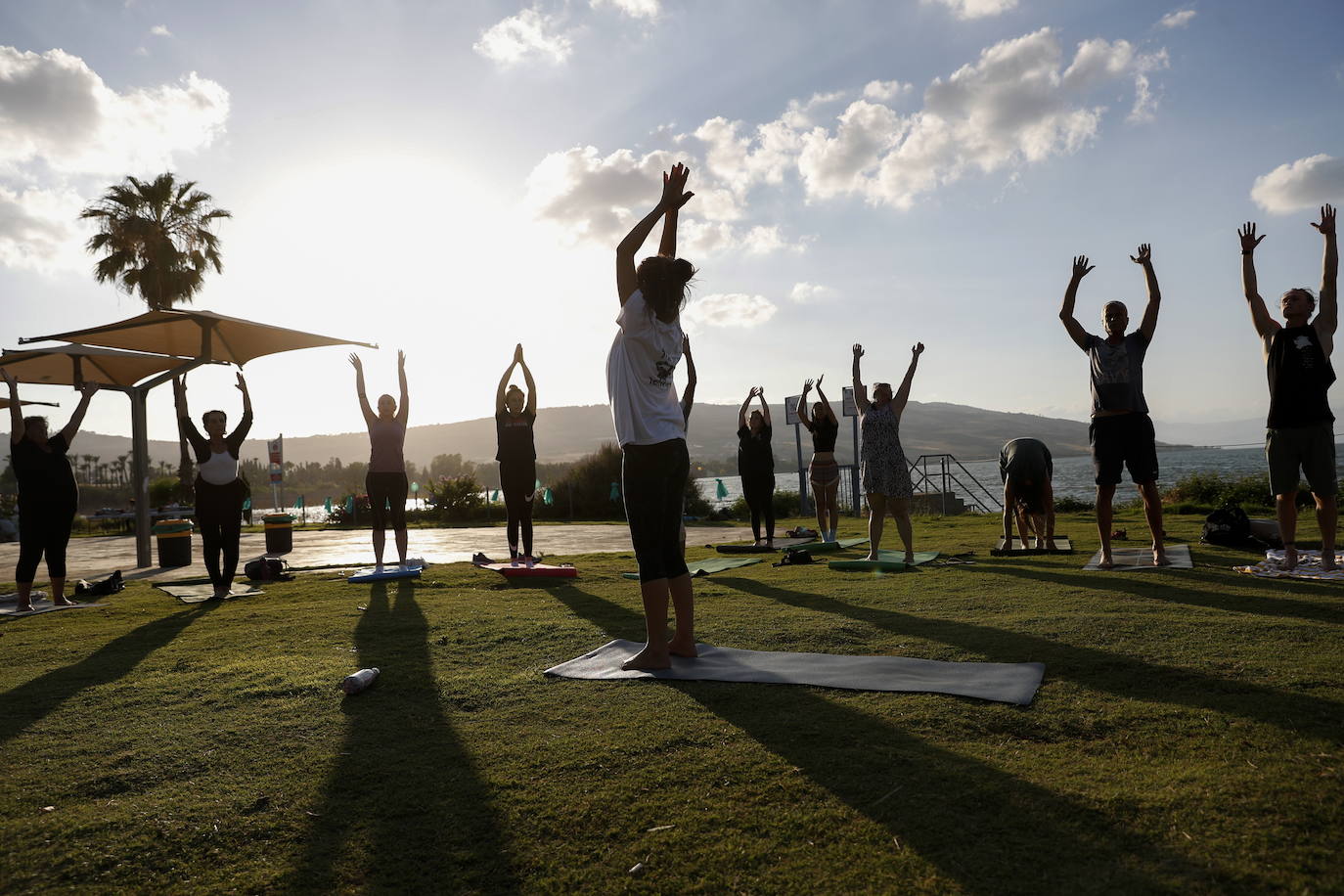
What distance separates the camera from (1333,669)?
3.15 m

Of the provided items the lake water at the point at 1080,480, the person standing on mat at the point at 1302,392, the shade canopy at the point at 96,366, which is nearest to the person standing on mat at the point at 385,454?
the shade canopy at the point at 96,366

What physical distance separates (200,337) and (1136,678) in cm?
1108

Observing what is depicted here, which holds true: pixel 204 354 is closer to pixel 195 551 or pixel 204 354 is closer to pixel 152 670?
pixel 195 551

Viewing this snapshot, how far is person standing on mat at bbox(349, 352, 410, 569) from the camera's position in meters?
8.32

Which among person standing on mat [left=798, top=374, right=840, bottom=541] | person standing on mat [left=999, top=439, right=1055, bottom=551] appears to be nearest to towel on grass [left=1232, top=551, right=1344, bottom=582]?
person standing on mat [left=999, top=439, right=1055, bottom=551]

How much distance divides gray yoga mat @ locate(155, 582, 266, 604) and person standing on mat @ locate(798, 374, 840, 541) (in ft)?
19.8

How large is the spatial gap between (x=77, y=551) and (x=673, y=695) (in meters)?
14.5

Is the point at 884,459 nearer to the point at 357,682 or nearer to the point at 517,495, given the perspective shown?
the point at 517,495

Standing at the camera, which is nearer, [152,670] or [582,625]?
[152,670]

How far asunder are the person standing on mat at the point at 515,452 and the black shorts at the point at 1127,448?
16.9ft

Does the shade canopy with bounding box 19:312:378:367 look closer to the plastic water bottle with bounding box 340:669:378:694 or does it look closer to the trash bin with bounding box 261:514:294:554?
the trash bin with bounding box 261:514:294:554

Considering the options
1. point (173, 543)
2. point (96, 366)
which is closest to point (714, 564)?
point (173, 543)

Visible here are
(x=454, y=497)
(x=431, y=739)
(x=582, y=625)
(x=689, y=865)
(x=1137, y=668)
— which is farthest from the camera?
(x=454, y=497)

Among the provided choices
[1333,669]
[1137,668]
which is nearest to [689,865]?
[1137,668]
